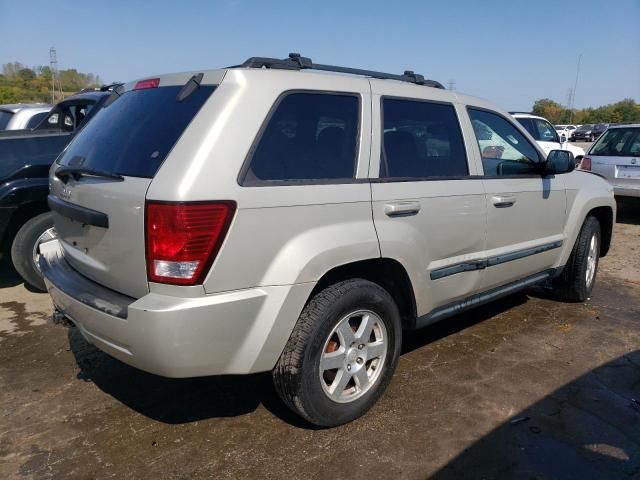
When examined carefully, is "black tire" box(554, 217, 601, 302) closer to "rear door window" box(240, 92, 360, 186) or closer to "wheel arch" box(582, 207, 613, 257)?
"wheel arch" box(582, 207, 613, 257)

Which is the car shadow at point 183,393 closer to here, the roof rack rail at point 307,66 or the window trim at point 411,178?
the window trim at point 411,178

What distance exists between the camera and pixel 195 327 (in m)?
2.25

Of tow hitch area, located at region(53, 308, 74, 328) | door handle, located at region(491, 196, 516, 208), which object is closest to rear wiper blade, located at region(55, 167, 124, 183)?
tow hitch area, located at region(53, 308, 74, 328)

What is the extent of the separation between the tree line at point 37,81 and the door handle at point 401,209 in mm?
52869

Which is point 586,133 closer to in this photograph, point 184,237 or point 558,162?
point 558,162

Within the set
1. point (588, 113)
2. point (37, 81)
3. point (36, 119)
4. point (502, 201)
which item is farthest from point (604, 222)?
point (588, 113)

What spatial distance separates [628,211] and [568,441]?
9.03m

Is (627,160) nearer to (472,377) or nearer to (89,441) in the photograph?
(472,377)

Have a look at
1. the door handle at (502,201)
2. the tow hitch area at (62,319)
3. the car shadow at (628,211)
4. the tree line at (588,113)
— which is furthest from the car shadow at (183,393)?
the tree line at (588,113)

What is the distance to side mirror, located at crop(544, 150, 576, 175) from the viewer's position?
400cm

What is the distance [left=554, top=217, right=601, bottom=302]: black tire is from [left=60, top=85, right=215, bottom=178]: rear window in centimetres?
370

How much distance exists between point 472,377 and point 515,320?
1278mm

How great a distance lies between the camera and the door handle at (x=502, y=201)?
3586mm

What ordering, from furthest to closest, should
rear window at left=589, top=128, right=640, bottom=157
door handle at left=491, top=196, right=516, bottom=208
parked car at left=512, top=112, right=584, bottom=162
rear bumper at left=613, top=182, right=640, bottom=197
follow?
parked car at left=512, top=112, right=584, bottom=162 → rear window at left=589, top=128, right=640, bottom=157 → rear bumper at left=613, top=182, right=640, bottom=197 → door handle at left=491, top=196, right=516, bottom=208
